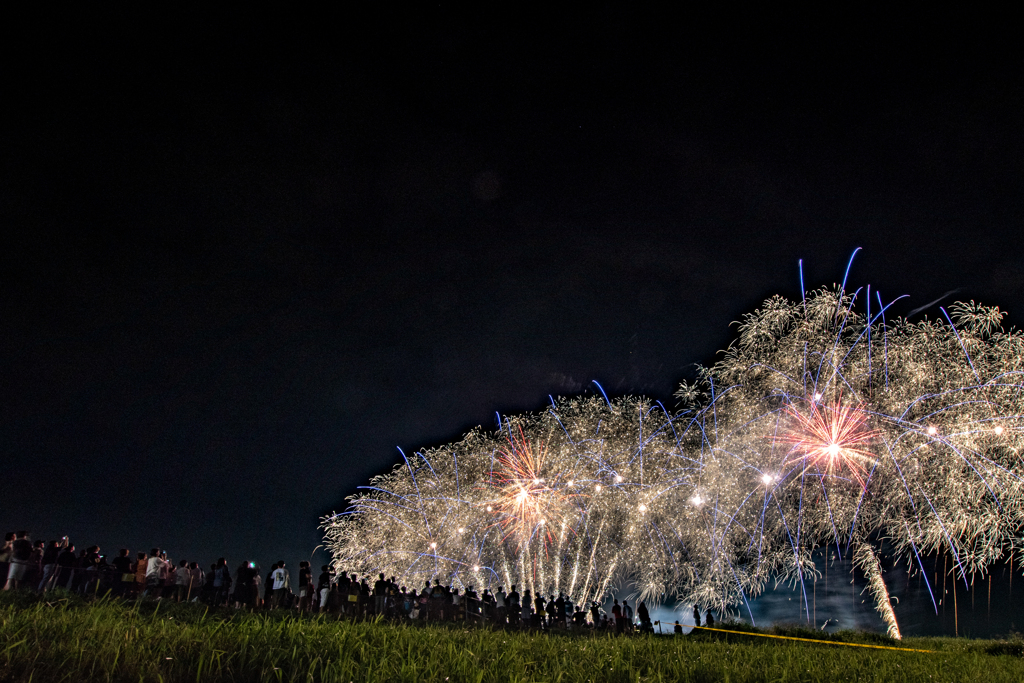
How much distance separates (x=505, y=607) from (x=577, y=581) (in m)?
15.2

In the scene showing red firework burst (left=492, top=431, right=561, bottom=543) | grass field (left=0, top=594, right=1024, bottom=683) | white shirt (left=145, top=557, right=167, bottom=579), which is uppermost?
red firework burst (left=492, top=431, right=561, bottom=543)

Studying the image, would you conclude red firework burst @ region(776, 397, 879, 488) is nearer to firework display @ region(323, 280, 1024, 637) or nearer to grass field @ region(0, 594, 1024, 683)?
firework display @ region(323, 280, 1024, 637)

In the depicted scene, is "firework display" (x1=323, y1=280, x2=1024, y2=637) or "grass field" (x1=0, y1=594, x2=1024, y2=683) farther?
"firework display" (x1=323, y1=280, x2=1024, y2=637)

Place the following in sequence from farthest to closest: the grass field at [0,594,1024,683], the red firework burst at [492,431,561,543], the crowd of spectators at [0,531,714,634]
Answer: the red firework burst at [492,431,561,543]
the crowd of spectators at [0,531,714,634]
the grass field at [0,594,1024,683]

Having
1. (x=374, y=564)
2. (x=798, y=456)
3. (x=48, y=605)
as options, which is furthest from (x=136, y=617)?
(x=374, y=564)

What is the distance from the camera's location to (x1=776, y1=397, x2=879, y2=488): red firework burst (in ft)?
73.4

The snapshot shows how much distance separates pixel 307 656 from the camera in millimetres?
5680

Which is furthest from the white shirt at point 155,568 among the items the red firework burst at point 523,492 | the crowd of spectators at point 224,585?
the red firework burst at point 523,492

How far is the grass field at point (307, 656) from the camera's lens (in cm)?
508

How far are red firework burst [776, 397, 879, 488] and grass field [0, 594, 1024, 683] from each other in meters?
13.8

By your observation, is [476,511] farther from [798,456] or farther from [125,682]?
[125,682]

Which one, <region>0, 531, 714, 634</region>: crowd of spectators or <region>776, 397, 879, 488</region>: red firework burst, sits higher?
<region>776, 397, 879, 488</region>: red firework burst

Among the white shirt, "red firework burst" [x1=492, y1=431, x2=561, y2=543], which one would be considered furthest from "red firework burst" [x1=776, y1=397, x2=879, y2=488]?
the white shirt

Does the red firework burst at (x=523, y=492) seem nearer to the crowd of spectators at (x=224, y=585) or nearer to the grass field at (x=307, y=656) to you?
the crowd of spectators at (x=224, y=585)
